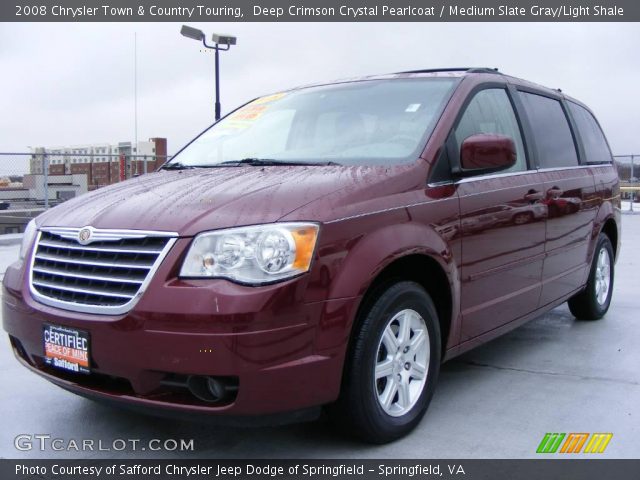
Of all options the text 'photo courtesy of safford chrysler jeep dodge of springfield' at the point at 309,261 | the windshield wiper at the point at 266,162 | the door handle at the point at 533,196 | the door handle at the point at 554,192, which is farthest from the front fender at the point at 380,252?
the door handle at the point at 554,192

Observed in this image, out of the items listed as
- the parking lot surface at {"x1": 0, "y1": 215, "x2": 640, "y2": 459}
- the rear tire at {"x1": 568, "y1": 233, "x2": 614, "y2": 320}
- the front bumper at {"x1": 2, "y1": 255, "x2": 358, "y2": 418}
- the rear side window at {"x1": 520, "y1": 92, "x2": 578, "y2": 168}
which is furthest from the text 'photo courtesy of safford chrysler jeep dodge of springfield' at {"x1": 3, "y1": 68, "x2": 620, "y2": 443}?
the rear tire at {"x1": 568, "y1": 233, "x2": 614, "y2": 320}

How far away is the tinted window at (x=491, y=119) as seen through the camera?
11.8 feet

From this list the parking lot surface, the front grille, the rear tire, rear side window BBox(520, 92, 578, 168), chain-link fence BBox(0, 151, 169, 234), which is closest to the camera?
the front grille

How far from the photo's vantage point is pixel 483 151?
10.9ft

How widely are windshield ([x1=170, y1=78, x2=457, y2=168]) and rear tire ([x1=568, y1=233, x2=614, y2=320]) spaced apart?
2.44 meters

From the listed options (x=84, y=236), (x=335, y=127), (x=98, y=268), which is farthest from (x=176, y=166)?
(x=98, y=268)

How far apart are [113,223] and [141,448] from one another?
1.06 meters

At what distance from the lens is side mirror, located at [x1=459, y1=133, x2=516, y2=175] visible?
3324 millimetres

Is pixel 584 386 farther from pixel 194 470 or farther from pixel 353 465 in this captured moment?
pixel 194 470

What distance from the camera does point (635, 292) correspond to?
6.68 m

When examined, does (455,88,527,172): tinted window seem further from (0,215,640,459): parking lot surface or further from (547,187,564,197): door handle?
(0,215,640,459): parking lot surface

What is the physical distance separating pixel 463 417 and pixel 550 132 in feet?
7.57

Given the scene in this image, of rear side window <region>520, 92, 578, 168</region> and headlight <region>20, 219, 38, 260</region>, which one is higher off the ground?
rear side window <region>520, 92, 578, 168</region>

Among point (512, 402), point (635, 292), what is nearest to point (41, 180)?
point (635, 292)
